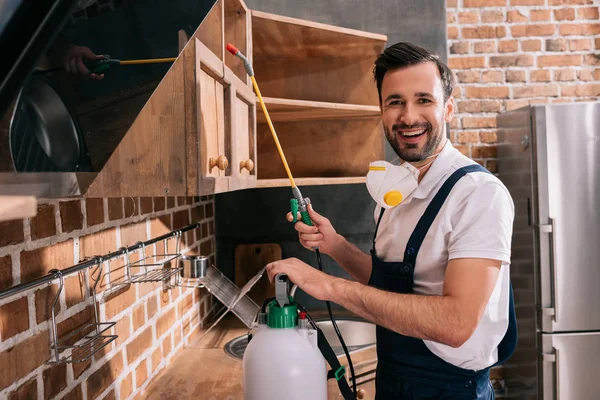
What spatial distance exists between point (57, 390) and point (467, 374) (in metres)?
0.93

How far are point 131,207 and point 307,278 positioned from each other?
0.55 meters

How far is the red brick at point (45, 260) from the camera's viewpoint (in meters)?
0.91

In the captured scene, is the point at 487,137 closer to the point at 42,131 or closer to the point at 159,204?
the point at 159,204

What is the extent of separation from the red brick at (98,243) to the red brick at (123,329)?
0.64ft

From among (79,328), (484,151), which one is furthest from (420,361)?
(484,151)

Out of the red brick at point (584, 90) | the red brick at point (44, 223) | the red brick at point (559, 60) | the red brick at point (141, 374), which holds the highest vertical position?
the red brick at point (559, 60)

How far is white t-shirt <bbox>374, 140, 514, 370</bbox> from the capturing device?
3.74ft

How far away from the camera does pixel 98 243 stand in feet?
3.93

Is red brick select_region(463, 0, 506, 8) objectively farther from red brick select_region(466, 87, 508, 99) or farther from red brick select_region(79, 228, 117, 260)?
red brick select_region(79, 228, 117, 260)

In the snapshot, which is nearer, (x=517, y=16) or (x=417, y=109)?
(x=417, y=109)

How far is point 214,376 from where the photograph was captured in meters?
1.56

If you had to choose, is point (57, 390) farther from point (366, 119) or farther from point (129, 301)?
point (366, 119)

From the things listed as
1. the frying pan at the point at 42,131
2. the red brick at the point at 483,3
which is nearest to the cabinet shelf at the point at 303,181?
the frying pan at the point at 42,131

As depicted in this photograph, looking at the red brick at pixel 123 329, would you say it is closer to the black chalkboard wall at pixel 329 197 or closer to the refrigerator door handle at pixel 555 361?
the black chalkboard wall at pixel 329 197
